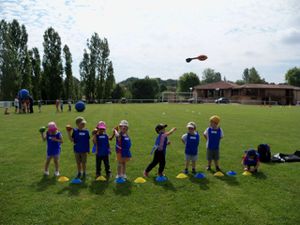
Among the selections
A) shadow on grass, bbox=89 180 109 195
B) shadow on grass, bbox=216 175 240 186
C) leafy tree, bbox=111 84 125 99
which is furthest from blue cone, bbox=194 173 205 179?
leafy tree, bbox=111 84 125 99

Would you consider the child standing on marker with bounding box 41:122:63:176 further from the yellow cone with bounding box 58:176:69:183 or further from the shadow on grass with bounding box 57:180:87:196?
the shadow on grass with bounding box 57:180:87:196

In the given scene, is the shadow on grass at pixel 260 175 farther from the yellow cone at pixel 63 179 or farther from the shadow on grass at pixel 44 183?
the shadow on grass at pixel 44 183

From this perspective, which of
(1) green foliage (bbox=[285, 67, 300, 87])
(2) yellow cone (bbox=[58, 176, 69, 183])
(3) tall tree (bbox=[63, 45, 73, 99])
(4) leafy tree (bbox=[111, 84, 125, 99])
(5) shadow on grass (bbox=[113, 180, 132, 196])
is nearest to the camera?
(5) shadow on grass (bbox=[113, 180, 132, 196])

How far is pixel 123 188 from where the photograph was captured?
7207mm

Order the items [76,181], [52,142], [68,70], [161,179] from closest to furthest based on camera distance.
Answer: [76,181] < [161,179] < [52,142] < [68,70]

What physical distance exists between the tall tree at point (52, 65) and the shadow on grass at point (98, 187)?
2531 inches

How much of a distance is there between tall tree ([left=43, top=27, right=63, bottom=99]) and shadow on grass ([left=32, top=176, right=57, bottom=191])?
208ft

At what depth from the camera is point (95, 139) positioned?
7.89m

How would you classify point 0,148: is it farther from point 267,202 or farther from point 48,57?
point 48,57

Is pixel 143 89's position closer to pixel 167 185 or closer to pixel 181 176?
pixel 181 176

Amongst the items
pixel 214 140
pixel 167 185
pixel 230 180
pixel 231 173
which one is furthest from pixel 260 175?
pixel 167 185

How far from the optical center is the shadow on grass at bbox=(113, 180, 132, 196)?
6852 millimetres

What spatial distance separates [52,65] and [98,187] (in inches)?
2593

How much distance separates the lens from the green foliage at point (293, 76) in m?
115
